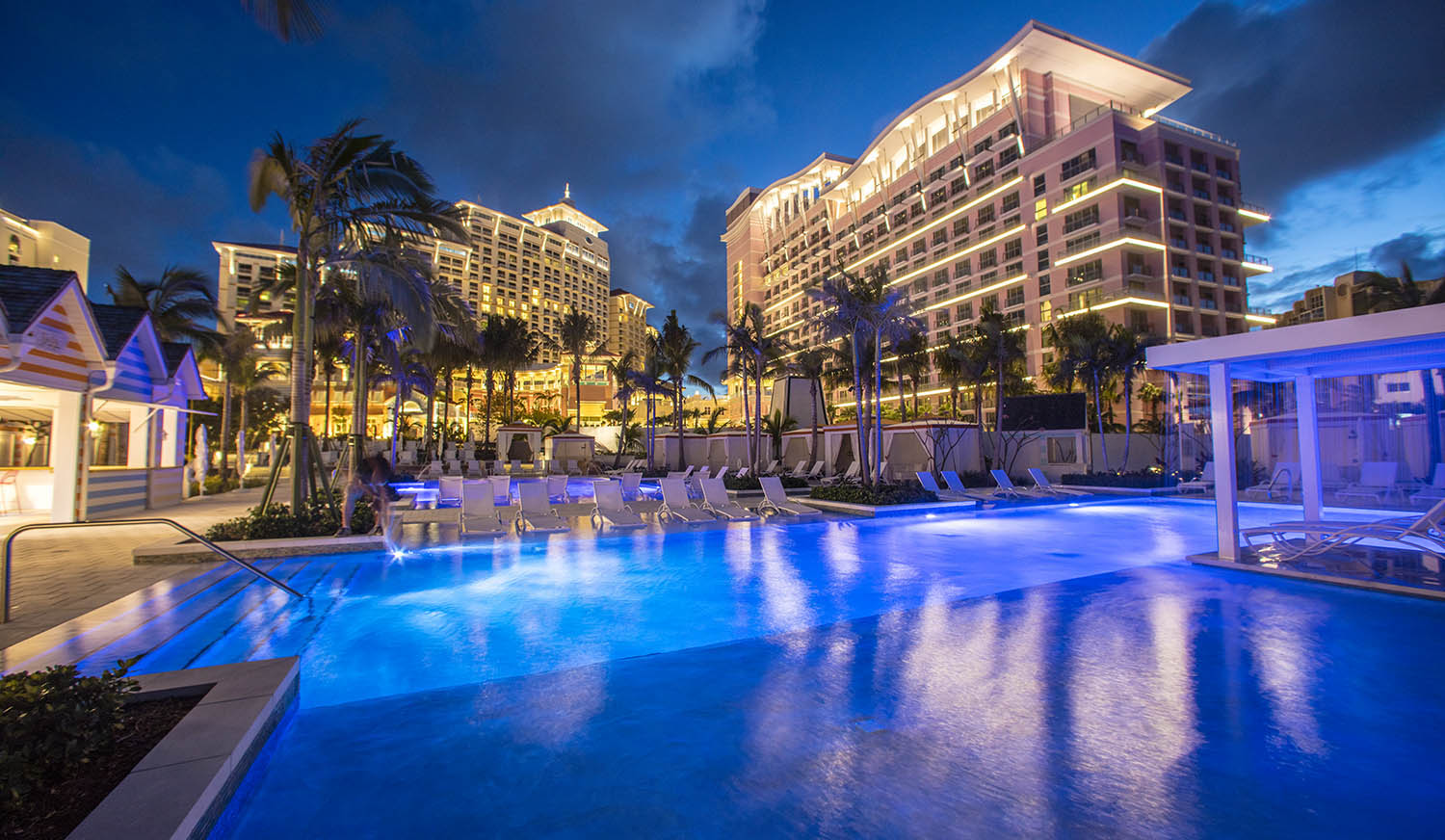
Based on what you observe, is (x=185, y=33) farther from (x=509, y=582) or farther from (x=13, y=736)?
(x=13, y=736)

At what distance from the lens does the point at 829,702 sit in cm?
369

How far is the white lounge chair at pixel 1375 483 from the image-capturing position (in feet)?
37.9

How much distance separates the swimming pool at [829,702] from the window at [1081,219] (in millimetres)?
45555

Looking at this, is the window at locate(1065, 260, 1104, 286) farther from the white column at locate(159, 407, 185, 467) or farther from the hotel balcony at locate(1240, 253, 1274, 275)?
the white column at locate(159, 407, 185, 467)

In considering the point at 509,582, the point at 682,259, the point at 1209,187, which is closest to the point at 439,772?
the point at 509,582

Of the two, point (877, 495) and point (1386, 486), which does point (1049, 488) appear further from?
point (877, 495)

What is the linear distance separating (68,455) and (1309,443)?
20.4 m

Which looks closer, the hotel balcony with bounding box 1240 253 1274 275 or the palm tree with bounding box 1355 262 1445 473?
the palm tree with bounding box 1355 262 1445 473

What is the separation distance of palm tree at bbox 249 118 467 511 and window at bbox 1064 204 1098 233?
160 ft

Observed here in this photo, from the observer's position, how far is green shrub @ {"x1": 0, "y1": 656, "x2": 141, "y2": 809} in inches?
81.6

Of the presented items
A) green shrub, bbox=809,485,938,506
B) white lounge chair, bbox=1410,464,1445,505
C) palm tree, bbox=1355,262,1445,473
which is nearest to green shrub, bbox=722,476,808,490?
green shrub, bbox=809,485,938,506

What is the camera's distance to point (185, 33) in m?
10.7

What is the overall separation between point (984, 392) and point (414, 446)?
38.7m

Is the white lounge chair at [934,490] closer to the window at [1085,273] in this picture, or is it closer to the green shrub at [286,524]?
the green shrub at [286,524]
